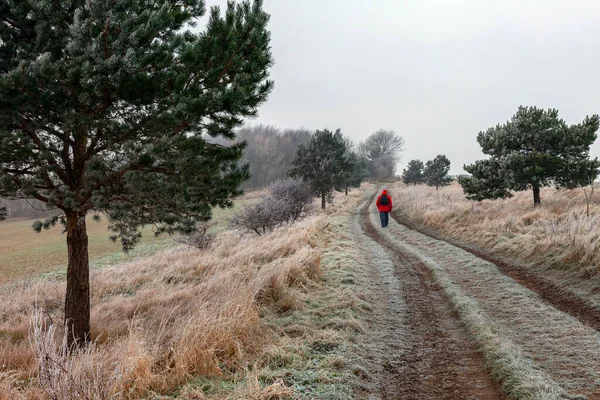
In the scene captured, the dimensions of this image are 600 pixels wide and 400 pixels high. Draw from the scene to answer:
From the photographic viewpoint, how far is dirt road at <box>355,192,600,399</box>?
3670 mm

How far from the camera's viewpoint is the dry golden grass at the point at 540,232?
23.9 ft

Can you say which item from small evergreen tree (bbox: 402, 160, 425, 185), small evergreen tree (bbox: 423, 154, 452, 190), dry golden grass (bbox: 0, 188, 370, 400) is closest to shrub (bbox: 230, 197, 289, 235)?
dry golden grass (bbox: 0, 188, 370, 400)

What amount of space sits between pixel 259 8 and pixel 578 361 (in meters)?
6.00

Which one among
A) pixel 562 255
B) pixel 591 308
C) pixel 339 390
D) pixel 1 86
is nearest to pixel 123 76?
pixel 1 86

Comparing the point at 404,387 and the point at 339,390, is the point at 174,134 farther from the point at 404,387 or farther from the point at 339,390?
the point at 404,387

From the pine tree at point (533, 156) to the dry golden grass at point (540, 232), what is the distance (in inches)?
44.0

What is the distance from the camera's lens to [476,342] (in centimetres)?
475

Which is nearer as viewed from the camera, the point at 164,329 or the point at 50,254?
the point at 164,329

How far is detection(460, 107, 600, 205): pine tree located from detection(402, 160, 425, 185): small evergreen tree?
48.9 meters

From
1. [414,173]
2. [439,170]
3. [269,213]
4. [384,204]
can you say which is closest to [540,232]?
[384,204]

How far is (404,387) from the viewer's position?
3816mm

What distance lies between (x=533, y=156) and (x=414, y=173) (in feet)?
169

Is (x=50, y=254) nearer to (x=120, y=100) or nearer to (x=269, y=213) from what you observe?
(x=269, y=213)

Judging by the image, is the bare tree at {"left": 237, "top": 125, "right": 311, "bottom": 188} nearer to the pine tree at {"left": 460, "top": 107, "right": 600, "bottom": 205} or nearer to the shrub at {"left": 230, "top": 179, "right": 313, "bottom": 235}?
the shrub at {"left": 230, "top": 179, "right": 313, "bottom": 235}
